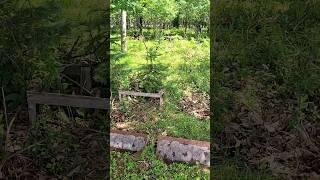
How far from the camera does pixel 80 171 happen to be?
4.41m

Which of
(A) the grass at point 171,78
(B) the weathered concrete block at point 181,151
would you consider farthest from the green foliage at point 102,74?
(B) the weathered concrete block at point 181,151

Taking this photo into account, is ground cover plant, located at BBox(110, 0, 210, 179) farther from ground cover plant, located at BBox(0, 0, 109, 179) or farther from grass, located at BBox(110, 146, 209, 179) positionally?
ground cover plant, located at BBox(0, 0, 109, 179)

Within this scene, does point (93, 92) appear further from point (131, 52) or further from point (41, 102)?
point (131, 52)

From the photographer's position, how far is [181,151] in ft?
13.0

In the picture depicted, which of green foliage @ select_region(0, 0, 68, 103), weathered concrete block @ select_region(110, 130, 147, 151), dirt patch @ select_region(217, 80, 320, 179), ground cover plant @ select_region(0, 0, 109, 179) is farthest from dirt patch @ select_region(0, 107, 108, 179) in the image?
dirt patch @ select_region(217, 80, 320, 179)

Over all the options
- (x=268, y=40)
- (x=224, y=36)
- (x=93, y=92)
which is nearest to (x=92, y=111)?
(x=93, y=92)

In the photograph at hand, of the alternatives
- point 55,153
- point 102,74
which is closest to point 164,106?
point 102,74

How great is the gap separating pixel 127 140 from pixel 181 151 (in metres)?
0.40

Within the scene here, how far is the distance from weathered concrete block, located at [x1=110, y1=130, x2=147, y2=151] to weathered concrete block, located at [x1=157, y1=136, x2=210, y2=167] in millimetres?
135

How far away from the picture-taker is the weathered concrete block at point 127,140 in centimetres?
394

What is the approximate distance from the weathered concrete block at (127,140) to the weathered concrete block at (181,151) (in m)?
0.14

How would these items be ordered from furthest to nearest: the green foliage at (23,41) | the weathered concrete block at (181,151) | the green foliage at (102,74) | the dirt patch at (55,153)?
the green foliage at (23,41)
the green foliage at (102,74)
the dirt patch at (55,153)
the weathered concrete block at (181,151)

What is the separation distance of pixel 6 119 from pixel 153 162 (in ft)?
4.61

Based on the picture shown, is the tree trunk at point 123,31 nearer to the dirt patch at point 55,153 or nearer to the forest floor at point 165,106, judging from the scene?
the forest floor at point 165,106
